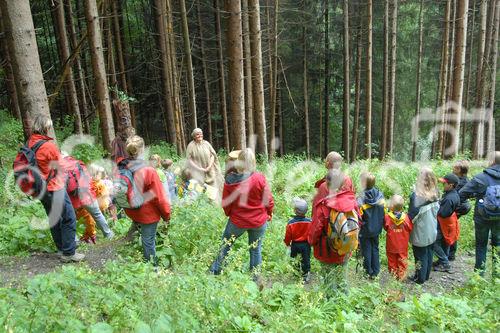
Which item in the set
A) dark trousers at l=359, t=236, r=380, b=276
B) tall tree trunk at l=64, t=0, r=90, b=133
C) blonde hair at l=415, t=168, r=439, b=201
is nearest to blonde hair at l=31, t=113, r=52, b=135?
dark trousers at l=359, t=236, r=380, b=276

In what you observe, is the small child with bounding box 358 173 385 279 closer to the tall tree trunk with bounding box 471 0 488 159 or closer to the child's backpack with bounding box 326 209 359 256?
the child's backpack with bounding box 326 209 359 256

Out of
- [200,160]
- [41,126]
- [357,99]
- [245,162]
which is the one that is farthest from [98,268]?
[357,99]

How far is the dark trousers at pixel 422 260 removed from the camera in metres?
6.25

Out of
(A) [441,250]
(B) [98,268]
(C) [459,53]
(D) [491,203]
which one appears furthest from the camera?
(C) [459,53]

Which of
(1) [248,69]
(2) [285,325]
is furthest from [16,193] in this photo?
(1) [248,69]

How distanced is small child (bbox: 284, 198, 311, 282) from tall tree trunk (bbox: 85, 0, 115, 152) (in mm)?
6443

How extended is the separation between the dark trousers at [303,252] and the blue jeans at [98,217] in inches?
122

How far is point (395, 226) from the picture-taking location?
20.5 feet

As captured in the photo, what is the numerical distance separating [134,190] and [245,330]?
226cm

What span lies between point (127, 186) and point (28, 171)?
1251mm

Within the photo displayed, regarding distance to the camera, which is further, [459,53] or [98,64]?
[459,53]

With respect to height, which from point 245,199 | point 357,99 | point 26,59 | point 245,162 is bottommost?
point 357,99

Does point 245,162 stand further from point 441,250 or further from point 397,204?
point 441,250

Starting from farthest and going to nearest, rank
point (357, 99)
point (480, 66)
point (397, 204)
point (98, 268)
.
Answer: point (357, 99) < point (480, 66) < point (397, 204) < point (98, 268)
